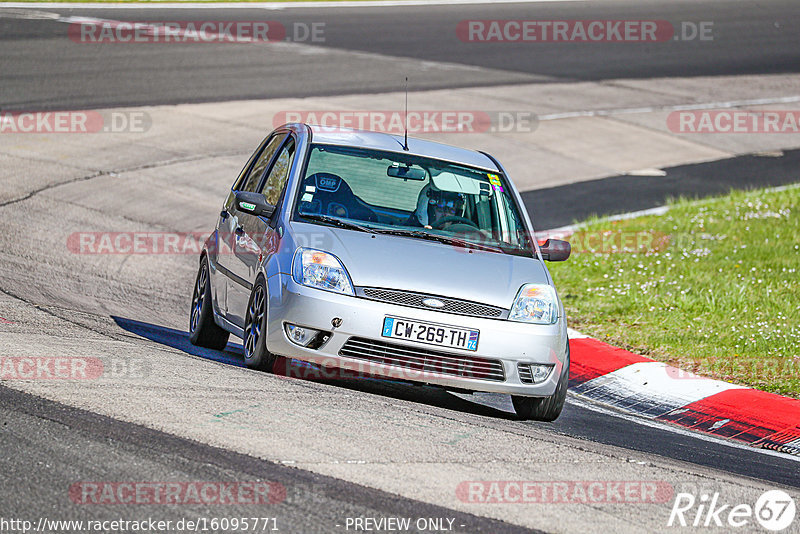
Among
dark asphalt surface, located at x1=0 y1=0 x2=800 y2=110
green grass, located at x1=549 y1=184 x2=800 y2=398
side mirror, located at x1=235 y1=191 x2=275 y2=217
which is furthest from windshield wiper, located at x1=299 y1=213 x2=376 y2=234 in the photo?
dark asphalt surface, located at x1=0 y1=0 x2=800 y2=110

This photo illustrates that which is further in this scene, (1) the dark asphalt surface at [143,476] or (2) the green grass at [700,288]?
(2) the green grass at [700,288]

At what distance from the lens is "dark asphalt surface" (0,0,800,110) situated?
20594mm

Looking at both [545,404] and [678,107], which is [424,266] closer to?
[545,404]

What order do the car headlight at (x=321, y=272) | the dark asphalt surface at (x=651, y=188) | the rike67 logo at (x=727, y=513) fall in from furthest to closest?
the dark asphalt surface at (x=651, y=188), the car headlight at (x=321, y=272), the rike67 logo at (x=727, y=513)

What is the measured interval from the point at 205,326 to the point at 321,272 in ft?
6.45

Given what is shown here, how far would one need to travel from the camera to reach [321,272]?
22.9 ft

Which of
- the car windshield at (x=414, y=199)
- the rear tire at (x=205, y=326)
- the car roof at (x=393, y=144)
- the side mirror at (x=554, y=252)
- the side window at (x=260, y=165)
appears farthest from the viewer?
the side window at (x=260, y=165)

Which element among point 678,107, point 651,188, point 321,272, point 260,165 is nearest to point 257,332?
point 321,272

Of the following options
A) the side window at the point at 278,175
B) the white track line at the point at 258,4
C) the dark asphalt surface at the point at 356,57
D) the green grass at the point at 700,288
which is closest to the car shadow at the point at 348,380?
the side window at the point at 278,175

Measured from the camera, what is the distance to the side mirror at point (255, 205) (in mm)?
7750

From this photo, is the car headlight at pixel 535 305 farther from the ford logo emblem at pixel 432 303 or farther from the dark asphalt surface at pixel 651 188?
the dark asphalt surface at pixel 651 188

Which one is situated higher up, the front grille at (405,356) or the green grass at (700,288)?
the front grille at (405,356)

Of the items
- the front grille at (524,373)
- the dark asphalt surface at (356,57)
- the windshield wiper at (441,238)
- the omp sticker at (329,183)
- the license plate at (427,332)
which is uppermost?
the dark asphalt surface at (356,57)

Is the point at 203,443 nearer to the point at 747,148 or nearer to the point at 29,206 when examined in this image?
the point at 29,206
